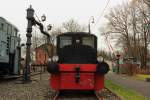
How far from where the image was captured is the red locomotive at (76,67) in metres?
15.2

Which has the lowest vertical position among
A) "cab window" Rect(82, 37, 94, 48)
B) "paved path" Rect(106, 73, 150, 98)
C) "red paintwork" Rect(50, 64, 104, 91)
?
"paved path" Rect(106, 73, 150, 98)

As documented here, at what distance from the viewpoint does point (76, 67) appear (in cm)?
1514

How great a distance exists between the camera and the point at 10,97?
14531mm

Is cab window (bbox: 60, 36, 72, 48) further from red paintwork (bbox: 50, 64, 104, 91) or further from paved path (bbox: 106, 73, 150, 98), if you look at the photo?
paved path (bbox: 106, 73, 150, 98)

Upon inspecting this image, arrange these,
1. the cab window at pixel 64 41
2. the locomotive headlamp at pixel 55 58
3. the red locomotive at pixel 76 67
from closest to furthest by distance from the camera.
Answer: the red locomotive at pixel 76 67, the locomotive headlamp at pixel 55 58, the cab window at pixel 64 41

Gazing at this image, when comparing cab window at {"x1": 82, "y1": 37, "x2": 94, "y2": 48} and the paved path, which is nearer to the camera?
cab window at {"x1": 82, "y1": 37, "x2": 94, "y2": 48}

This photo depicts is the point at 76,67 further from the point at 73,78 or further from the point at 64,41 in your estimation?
the point at 64,41

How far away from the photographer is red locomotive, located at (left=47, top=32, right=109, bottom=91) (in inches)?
598

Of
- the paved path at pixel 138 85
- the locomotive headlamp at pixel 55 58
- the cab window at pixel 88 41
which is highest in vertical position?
the cab window at pixel 88 41

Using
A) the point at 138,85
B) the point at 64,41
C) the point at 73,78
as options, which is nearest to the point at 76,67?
the point at 73,78

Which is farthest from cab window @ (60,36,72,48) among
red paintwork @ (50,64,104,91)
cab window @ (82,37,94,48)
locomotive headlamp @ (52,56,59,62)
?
red paintwork @ (50,64,104,91)

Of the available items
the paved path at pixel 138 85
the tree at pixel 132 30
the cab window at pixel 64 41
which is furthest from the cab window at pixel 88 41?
the tree at pixel 132 30

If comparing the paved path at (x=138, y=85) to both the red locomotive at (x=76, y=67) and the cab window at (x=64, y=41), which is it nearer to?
the red locomotive at (x=76, y=67)

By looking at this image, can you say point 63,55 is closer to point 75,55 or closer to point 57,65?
point 75,55
